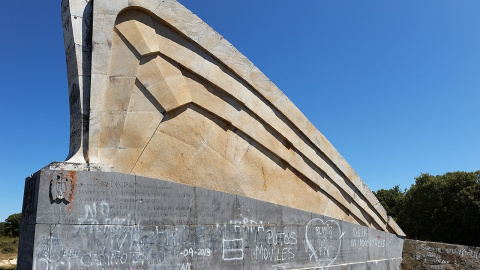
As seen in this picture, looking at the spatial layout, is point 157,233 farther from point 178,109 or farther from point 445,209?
point 445,209

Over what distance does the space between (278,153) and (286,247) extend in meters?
2.14

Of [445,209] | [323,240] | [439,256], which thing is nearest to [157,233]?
[323,240]

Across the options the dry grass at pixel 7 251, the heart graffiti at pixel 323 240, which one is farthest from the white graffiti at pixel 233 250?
the dry grass at pixel 7 251

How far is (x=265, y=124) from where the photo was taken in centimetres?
886

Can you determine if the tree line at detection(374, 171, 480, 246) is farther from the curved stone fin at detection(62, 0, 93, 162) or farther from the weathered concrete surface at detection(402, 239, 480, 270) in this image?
the curved stone fin at detection(62, 0, 93, 162)

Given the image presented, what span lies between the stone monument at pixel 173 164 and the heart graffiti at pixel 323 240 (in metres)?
0.04

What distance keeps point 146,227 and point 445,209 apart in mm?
25650

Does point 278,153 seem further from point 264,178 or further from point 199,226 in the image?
point 199,226

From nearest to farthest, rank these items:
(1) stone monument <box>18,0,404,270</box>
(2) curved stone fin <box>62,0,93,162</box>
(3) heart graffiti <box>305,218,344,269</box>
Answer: (1) stone monument <box>18,0,404,270</box>, (2) curved stone fin <box>62,0,93,162</box>, (3) heart graffiti <box>305,218,344,269</box>

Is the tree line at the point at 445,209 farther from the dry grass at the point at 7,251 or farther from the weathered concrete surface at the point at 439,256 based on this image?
the dry grass at the point at 7,251

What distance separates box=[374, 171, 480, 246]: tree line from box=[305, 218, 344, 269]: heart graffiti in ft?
63.1

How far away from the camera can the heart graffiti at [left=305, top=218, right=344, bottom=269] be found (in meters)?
8.55

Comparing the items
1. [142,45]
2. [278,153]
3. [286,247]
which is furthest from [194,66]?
[286,247]

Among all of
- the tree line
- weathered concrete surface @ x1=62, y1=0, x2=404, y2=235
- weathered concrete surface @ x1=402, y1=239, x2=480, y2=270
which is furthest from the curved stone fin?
the tree line
